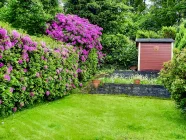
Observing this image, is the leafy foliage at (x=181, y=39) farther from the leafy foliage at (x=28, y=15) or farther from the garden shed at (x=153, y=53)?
the leafy foliage at (x=28, y=15)

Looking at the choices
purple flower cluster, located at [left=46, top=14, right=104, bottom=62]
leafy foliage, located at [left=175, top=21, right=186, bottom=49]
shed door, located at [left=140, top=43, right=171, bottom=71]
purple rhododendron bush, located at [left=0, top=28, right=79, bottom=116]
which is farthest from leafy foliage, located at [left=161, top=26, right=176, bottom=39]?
purple rhododendron bush, located at [left=0, top=28, right=79, bottom=116]

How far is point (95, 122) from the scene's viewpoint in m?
7.41

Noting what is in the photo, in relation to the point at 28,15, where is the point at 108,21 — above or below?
above

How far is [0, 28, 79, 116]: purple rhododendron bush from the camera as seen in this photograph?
6.83m

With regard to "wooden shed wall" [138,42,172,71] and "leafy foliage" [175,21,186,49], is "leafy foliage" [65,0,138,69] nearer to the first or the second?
"wooden shed wall" [138,42,172,71]

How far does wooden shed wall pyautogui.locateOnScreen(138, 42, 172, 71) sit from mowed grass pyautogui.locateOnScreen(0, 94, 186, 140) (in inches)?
335

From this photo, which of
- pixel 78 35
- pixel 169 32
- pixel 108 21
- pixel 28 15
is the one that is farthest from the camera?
pixel 169 32

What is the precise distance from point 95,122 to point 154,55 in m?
12.1

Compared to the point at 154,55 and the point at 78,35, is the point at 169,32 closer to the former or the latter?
the point at 154,55

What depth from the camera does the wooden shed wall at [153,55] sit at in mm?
18297

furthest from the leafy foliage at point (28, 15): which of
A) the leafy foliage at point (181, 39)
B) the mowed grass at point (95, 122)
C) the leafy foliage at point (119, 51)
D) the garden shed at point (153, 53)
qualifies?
the leafy foliage at point (181, 39)

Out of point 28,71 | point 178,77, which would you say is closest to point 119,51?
point 178,77

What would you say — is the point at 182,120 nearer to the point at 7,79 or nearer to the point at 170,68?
the point at 170,68

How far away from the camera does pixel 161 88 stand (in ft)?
41.5
